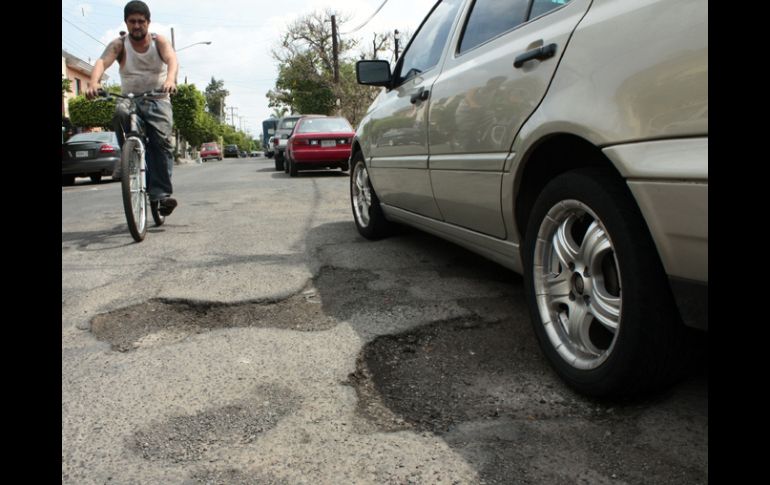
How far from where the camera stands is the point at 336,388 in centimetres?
215

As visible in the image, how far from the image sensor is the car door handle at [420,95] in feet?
10.8

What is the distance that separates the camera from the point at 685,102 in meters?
1.44

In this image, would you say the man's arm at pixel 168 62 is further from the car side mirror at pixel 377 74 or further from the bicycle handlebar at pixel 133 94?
the car side mirror at pixel 377 74

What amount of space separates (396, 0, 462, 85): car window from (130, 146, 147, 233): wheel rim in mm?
2446

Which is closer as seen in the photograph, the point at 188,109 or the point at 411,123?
the point at 411,123

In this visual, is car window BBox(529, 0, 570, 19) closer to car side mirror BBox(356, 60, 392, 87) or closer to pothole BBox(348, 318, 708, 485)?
pothole BBox(348, 318, 708, 485)

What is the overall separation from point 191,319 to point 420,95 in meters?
1.70

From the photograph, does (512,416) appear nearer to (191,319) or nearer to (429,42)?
(191,319)

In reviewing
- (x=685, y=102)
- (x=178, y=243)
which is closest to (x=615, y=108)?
(x=685, y=102)

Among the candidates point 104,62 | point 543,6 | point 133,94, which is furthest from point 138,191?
point 543,6

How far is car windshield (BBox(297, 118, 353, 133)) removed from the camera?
13.7 meters

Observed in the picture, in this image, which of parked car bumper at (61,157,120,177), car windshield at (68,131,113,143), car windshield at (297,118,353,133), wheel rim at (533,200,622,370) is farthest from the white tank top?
car windshield at (68,131,113,143)

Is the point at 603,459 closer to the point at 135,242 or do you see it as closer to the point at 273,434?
the point at 273,434
